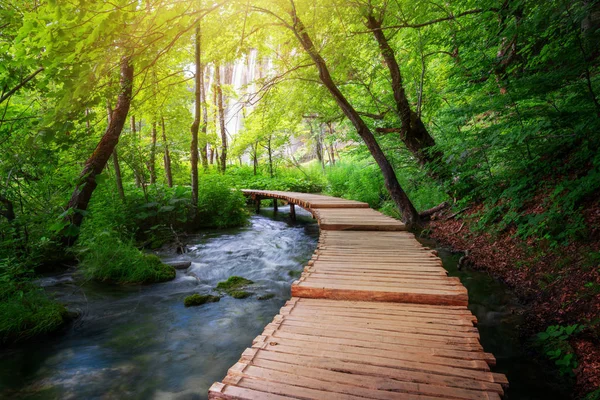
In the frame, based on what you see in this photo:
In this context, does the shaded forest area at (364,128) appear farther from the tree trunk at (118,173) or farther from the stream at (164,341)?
the stream at (164,341)

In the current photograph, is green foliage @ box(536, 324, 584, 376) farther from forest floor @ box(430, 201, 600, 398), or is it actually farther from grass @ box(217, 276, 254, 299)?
grass @ box(217, 276, 254, 299)

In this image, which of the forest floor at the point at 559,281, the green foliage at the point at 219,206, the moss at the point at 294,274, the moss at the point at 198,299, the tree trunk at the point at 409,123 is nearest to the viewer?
the forest floor at the point at 559,281

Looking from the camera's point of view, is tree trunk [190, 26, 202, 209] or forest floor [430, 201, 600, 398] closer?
forest floor [430, 201, 600, 398]

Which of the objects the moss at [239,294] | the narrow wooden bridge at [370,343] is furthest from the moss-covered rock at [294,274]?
the narrow wooden bridge at [370,343]

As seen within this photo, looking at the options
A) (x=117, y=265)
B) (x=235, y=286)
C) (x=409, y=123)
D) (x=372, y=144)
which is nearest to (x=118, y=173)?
(x=117, y=265)

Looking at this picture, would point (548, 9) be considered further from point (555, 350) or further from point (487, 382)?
point (487, 382)

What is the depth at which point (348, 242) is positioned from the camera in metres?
5.29

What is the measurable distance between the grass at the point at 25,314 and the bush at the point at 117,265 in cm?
160

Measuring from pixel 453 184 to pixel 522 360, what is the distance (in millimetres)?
4103

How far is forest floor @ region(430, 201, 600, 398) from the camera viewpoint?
9.68ft

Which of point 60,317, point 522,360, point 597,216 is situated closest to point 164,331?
point 60,317

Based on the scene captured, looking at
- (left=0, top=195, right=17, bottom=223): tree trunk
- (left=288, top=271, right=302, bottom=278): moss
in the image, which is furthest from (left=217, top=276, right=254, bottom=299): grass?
(left=0, top=195, right=17, bottom=223): tree trunk

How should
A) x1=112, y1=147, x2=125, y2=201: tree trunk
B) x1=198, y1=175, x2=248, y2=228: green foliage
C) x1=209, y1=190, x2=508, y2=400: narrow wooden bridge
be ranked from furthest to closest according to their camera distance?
1. x1=198, y1=175, x2=248, y2=228: green foliage
2. x1=112, y1=147, x2=125, y2=201: tree trunk
3. x1=209, y1=190, x2=508, y2=400: narrow wooden bridge

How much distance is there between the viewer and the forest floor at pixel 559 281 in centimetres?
295
